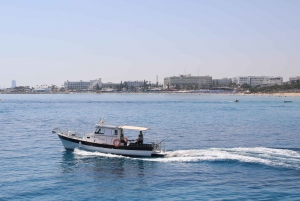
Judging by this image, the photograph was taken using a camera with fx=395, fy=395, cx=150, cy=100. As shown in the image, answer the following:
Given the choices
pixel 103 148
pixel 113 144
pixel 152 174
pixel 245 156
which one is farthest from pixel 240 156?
pixel 103 148

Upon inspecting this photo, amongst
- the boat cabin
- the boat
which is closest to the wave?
the boat

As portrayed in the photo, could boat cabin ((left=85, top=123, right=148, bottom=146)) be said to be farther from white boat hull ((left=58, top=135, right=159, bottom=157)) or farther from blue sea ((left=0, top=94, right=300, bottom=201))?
blue sea ((left=0, top=94, right=300, bottom=201))

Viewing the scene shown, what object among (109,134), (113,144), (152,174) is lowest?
(152,174)

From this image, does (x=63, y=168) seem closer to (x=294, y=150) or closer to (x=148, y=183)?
(x=148, y=183)

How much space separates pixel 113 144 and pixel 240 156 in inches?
489

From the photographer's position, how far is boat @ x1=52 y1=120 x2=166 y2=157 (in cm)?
3844

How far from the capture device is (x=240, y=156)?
122 feet

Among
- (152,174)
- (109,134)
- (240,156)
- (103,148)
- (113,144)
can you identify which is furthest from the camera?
(109,134)

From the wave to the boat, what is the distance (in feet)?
2.16

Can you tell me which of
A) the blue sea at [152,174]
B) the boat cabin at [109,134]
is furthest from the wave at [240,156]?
the boat cabin at [109,134]

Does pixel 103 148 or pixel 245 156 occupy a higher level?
pixel 103 148

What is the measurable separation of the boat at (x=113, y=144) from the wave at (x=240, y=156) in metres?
0.66

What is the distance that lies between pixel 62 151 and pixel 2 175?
455 inches

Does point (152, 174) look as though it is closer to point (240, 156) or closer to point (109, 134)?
point (109, 134)
